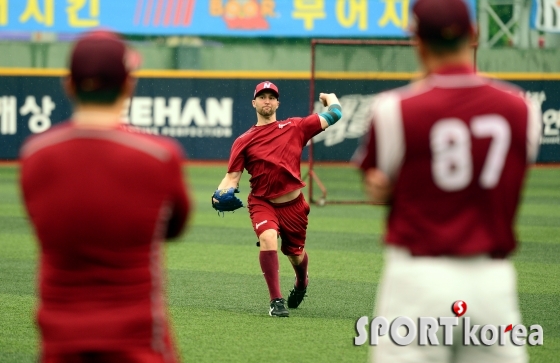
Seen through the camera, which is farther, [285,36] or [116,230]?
[285,36]

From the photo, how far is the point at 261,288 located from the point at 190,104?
15.5m

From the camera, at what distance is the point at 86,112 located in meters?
3.39

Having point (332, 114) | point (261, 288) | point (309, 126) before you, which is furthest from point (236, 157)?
point (261, 288)

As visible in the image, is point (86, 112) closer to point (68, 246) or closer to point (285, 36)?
point (68, 246)

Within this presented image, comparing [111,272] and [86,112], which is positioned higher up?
[86,112]

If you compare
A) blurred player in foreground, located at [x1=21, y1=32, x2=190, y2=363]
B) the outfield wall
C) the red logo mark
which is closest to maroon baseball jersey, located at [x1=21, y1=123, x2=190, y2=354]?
blurred player in foreground, located at [x1=21, y1=32, x2=190, y2=363]

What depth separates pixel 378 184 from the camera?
3.62 meters

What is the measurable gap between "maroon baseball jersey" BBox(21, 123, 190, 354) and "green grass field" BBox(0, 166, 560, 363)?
373 cm

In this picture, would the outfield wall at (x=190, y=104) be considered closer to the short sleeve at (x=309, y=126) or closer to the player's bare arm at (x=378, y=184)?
the short sleeve at (x=309, y=126)

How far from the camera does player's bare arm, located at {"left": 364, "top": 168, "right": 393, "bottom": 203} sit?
143 inches

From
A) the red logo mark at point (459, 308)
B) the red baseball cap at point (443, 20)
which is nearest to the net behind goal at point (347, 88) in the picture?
the red baseball cap at point (443, 20)

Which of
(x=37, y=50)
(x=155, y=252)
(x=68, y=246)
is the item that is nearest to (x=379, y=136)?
(x=155, y=252)

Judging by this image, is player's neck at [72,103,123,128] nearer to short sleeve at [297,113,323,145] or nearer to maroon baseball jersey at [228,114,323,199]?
maroon baseball jersey at [228,114,323,199]

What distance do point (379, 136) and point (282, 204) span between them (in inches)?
216
